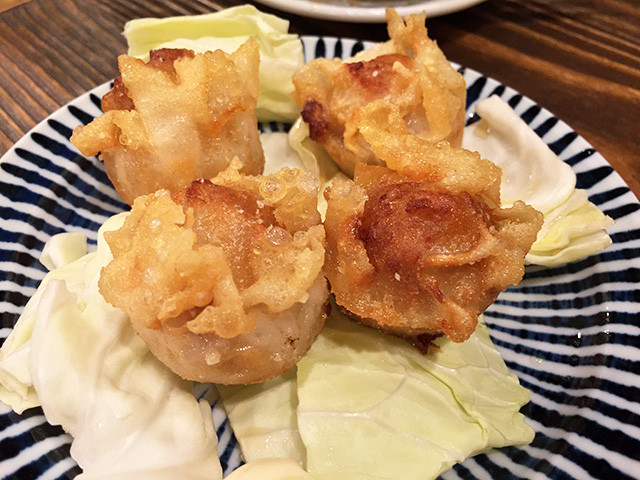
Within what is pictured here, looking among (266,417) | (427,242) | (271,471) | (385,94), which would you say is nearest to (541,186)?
(385,94)

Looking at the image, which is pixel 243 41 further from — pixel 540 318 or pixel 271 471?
pixel 271 471

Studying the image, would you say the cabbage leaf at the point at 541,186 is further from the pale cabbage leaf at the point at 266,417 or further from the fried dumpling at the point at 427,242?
the pale cabbage leaf at the point at 266,417

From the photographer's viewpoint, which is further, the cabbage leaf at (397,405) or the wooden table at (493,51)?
the wooden table at (493,51)

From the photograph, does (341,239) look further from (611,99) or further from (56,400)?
Answer: (611,99)

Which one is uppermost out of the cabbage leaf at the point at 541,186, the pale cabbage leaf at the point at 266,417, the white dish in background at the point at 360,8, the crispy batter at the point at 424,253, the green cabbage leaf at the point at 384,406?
the white dish in background at the point at 360,8

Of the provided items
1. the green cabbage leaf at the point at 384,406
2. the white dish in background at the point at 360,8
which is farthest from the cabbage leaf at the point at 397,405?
the white dish in background at the point at 360,8
